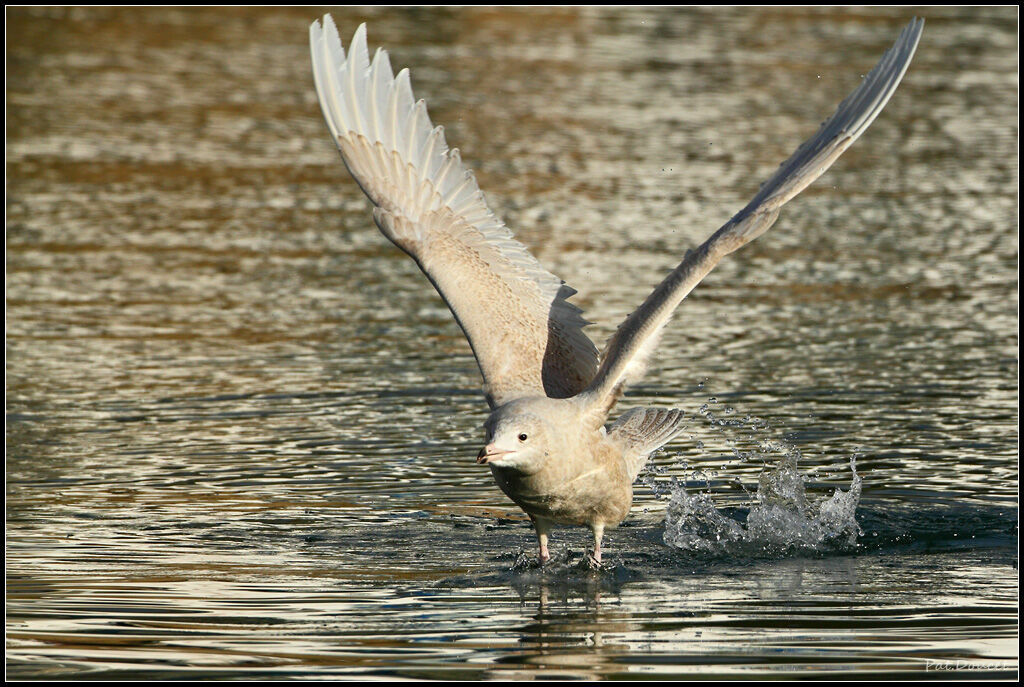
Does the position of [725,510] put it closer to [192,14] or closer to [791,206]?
[791,206]

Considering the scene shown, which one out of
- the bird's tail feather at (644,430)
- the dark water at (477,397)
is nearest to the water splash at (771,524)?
the dark water at (477,397)

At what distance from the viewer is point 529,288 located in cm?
907

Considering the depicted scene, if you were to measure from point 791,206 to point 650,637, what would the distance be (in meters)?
12.0

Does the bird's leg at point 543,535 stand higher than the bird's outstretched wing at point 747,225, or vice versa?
the bird's outstretched wing at point 747,225

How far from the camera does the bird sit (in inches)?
312

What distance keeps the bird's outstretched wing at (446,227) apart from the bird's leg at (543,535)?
71 centimetres

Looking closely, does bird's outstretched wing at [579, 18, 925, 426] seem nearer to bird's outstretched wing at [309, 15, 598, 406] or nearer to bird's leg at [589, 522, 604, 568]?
bird's outstretched wing at [309, 15, 598, 406]

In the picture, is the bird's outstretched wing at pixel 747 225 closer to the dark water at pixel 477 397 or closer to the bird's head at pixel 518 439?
the bird's head at pixel 518 439

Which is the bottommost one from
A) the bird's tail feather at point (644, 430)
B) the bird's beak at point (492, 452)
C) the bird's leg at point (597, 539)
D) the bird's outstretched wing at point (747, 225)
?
the bird's leg at point (597, 539)

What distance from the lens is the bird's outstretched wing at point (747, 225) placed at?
25.7 feet

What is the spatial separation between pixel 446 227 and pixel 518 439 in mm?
1780

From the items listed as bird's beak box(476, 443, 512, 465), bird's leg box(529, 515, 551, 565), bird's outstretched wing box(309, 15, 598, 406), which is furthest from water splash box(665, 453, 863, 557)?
bird's beak box(476, 443, 512, 465)

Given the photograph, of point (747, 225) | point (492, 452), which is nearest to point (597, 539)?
point (492, 452)

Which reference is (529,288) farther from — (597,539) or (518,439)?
(518,439)
